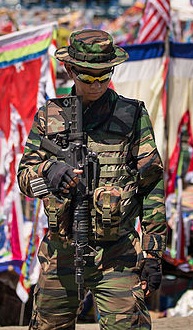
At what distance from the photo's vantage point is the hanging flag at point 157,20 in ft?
19.0

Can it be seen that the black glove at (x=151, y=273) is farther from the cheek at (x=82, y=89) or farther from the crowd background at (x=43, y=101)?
the crowd background at (x=43, y=101)

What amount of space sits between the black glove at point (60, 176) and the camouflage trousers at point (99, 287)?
1.03 feet

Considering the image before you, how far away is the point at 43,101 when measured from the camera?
17.0ft

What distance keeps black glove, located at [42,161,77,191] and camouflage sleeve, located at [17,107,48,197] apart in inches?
7.4

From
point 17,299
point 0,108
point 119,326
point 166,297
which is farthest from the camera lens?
point 166,297

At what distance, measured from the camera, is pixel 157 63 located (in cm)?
571

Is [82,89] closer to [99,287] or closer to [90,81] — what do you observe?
[90,81]

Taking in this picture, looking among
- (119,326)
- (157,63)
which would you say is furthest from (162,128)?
(119,326)

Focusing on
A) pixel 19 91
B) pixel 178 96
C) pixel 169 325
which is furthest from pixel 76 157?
pixel 178 96

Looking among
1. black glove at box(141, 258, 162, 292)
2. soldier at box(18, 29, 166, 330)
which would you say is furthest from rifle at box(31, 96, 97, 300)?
black glove at box(141, 258, 162, 292)

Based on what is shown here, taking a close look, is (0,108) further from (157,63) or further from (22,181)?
(22,181)

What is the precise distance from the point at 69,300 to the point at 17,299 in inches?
96.5

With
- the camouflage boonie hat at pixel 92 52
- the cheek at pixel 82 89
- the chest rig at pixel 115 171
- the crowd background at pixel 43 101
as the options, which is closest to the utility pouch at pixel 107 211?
the chest rig at pixel 115 171

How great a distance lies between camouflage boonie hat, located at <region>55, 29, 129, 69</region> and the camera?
3.14m
